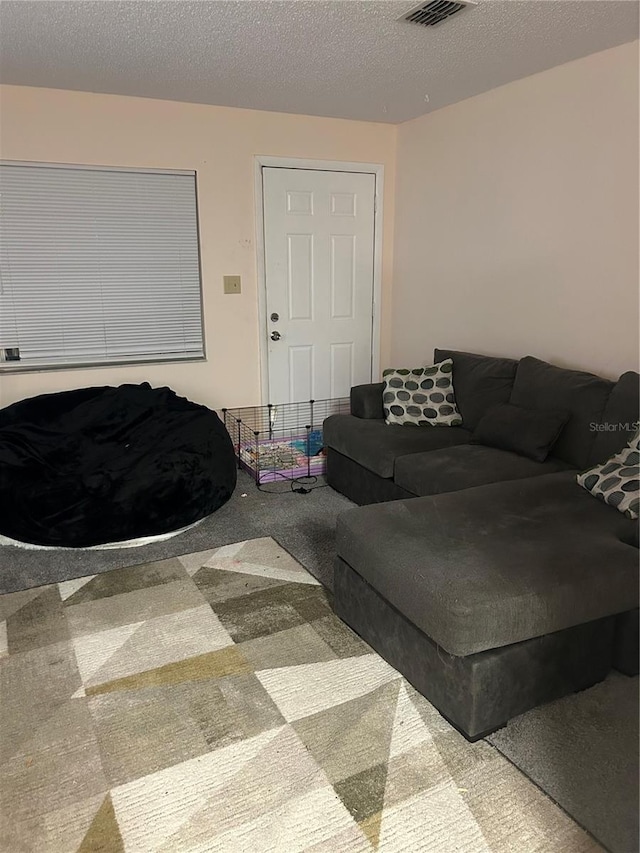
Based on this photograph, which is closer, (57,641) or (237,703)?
(237,703)

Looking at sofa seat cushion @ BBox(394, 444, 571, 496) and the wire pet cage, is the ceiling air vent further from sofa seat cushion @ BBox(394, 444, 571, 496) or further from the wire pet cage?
the wire pet cage

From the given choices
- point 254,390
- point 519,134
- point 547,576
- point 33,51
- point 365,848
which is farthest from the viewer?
point 254,390

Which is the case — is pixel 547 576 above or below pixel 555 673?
above

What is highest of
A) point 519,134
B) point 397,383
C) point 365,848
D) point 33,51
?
point 33,51

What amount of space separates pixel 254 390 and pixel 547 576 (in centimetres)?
305

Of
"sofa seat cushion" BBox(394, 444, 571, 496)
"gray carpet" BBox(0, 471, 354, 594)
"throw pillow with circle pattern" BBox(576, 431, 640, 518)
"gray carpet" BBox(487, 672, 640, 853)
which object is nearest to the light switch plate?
"gray carpet" BBox(0, 471, 354, 594)

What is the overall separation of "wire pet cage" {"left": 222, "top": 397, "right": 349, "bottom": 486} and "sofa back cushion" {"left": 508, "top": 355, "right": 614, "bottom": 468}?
1.55 m

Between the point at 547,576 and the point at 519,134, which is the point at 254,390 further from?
the point at 547,576

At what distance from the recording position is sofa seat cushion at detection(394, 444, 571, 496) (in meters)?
2.93

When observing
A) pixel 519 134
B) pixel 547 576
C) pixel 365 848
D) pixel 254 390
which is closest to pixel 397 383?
pixel 254 390

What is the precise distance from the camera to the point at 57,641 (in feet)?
7.93

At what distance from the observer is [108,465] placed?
3.30 meters

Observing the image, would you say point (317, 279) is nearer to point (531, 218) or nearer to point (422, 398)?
point (422, 398)

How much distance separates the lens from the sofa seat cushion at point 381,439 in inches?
133
